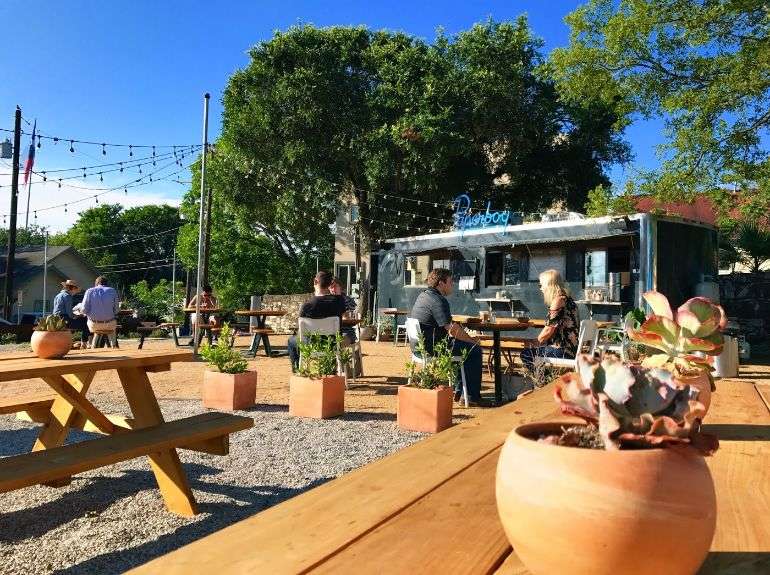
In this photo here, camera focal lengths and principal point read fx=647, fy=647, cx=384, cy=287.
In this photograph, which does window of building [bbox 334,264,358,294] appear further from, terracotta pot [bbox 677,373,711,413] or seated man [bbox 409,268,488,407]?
terracotta pot [bbox 677,373,711,413]

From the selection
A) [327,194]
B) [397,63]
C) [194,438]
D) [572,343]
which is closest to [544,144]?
[397,63]

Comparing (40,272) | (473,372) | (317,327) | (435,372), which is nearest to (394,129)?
(317,327)

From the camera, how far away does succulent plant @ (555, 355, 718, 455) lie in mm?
700

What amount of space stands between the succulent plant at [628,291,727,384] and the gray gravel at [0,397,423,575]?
216cm

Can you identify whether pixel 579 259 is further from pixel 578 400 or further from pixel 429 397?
pixel 578 400

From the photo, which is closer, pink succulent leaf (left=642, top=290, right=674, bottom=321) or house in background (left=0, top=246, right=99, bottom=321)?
pink succulent leaf (left=642, top=290, right=674, bottom=321)

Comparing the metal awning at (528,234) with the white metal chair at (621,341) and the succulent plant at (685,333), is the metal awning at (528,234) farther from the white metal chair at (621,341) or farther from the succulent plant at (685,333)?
the succulent plant at (685,333)

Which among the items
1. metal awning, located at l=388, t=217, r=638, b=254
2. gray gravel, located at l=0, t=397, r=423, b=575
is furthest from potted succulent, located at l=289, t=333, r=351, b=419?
metal awning, located at l=388, t=217, r=638, b=254

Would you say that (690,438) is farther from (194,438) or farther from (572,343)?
(572,343)

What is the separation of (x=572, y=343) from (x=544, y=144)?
15413 mm

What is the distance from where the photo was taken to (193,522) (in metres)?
3.03

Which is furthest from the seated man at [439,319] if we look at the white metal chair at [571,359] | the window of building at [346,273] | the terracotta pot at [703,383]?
the window of building at [346,273]

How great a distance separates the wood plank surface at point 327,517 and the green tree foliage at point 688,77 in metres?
9.77

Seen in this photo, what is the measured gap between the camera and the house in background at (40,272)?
35.9m
